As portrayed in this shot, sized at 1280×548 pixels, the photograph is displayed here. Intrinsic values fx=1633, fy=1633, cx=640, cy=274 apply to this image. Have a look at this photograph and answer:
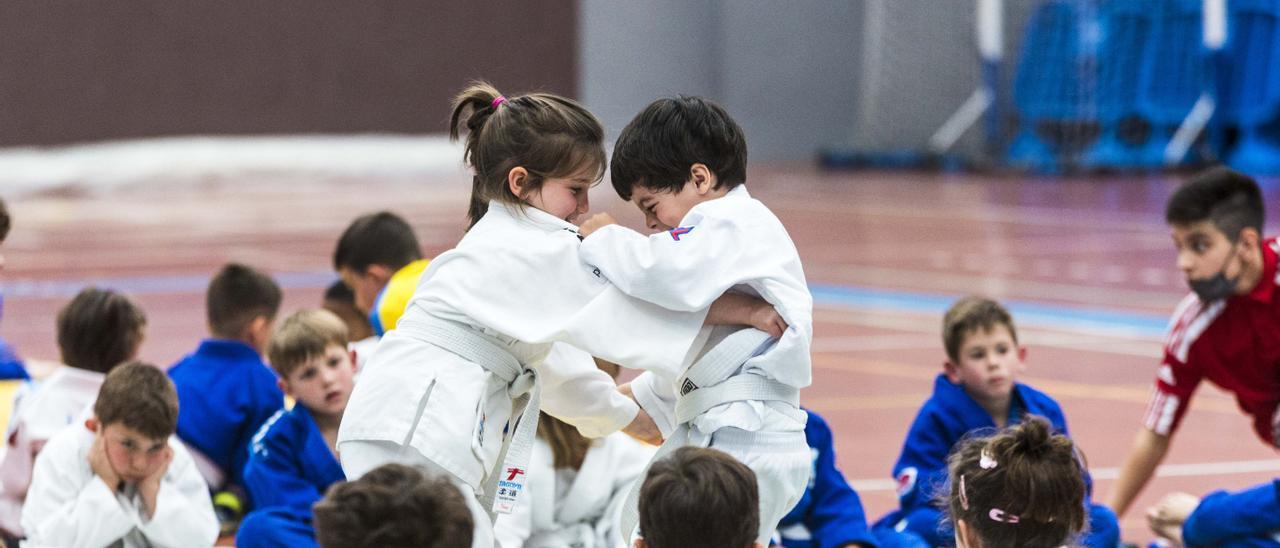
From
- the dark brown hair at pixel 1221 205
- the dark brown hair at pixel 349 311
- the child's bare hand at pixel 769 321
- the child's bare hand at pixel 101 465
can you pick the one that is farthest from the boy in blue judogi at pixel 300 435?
the dark brown hair at pixel 1221 205

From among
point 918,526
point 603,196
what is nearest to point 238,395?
point 918,526

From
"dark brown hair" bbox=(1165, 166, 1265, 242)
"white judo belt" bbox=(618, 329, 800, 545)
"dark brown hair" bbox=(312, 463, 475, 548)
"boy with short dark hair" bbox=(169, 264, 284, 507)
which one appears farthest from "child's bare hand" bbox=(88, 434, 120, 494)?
"dark brown hair" bbox=(1165, 166, 1265, 242)

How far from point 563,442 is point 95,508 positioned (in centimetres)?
115

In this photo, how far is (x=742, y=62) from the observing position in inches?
903

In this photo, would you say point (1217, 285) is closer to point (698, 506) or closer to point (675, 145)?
A: point (675, 145)

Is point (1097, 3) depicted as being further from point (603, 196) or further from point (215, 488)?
point (215, 488)

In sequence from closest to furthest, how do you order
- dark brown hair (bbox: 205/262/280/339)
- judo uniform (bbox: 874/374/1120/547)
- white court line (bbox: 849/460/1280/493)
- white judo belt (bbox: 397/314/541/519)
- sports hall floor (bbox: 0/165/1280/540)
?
1. white judo belt (bbox: 397/314/541/519)
2. judo uniform (bbox: 874/374/1120/547)
3. dark brown hair (bbox: 205/262/280/339)
4. white court line (bbox: 849/460/1280/493)
5. sports hall floor (bbox: 0/165/1280/540)

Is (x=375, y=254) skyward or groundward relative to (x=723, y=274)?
groundward

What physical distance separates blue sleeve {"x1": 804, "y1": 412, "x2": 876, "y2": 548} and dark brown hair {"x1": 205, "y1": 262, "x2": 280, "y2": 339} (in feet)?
6.12

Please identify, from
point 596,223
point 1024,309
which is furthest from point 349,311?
point 1024,309

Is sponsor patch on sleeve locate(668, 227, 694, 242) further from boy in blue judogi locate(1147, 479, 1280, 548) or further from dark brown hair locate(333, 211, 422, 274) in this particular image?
dark brown hair locate(333, 211, 422, 274)

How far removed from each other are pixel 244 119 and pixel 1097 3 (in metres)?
10.4

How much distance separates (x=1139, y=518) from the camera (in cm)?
500

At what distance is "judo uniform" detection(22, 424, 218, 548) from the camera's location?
12.6ft
